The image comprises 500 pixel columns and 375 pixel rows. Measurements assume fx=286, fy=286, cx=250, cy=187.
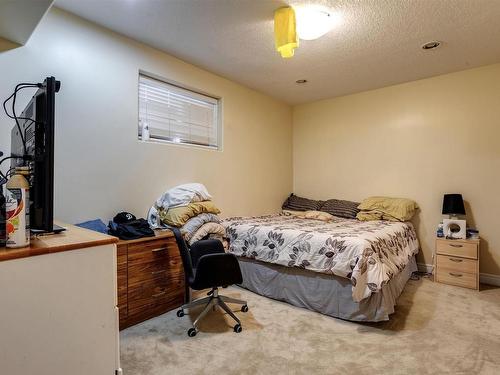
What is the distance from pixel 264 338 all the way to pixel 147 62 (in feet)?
9.34

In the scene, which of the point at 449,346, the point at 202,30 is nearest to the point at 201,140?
the point at 202,30

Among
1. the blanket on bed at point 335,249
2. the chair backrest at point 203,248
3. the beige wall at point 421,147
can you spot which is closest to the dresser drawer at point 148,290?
the chair backrest at point 203,248

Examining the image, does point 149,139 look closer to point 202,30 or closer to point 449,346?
point 202,30

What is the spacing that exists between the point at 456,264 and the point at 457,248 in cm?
19

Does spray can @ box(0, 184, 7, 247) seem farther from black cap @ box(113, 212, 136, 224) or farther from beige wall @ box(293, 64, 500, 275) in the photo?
beige wall @ box(293, 64, 500, 275)

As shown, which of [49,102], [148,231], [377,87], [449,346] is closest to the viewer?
[49,102]

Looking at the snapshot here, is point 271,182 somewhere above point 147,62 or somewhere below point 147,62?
below

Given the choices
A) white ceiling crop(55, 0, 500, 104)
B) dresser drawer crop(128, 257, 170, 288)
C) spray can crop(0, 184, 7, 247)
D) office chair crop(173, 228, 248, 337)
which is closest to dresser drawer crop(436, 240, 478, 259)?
white ceiling crop(55, 0, 500, 104)

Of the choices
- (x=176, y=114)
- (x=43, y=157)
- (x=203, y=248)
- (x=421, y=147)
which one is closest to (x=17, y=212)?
(x=43, y=157)

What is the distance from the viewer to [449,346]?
6.75ft

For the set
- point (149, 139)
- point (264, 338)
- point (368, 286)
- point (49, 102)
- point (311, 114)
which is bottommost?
point (264, 338)

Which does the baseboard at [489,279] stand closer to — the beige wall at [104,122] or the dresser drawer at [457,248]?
the dresser drawer at [457,248]

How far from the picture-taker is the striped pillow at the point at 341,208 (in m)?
4.14

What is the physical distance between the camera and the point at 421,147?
3916mm
